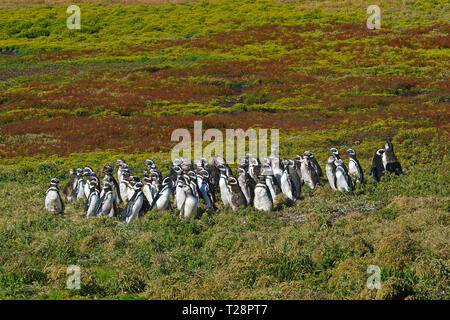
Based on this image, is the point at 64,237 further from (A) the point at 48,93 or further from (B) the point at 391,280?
(A) the point at 48,93

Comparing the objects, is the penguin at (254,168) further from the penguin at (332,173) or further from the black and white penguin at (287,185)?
the penguin at (332,173)

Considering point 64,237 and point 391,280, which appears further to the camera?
point 64,237

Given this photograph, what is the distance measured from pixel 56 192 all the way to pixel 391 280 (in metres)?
9.41

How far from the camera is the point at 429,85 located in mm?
35188

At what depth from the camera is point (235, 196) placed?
49.1 ft

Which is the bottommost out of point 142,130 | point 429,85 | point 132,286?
point 132,286

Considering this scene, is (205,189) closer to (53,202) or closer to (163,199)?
(163,199)

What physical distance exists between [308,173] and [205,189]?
3.37 metres

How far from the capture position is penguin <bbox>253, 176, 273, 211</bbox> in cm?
1449

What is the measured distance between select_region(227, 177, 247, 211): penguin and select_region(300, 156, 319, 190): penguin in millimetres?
2892

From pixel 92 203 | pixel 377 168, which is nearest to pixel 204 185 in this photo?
pixel 92 203

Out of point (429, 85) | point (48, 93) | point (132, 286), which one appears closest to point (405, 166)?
point (132, 286)

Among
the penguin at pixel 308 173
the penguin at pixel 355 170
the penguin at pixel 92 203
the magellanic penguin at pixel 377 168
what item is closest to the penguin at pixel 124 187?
the penguin at pixel 92 203

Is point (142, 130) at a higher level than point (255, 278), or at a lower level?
higher
